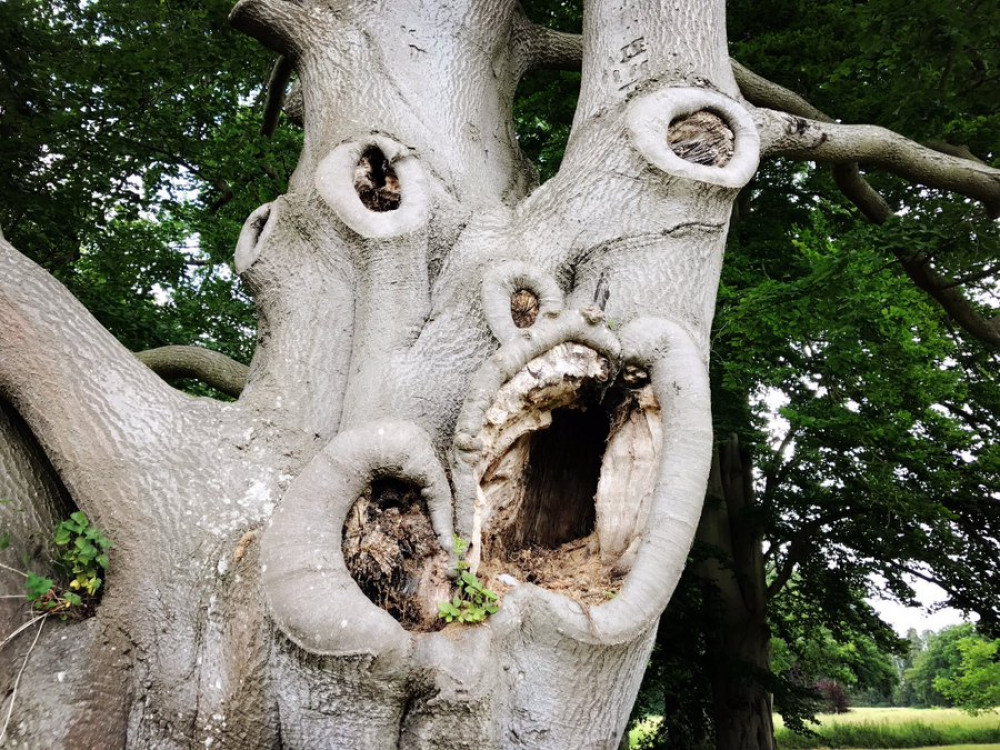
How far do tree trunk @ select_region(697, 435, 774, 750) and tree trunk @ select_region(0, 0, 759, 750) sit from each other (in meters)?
6.93

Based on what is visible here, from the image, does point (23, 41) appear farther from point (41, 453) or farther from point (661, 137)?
point (661, 137)

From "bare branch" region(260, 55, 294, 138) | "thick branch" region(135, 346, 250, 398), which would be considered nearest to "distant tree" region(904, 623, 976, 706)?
"bare branch" region(260, 55, 294, 138)

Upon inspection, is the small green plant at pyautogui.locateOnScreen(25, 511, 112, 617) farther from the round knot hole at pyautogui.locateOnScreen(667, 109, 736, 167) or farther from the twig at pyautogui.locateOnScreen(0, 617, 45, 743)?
the round knot hole at pyautogui.locateOnScreen(667, 109, 736, 167)

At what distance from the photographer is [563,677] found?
178cm

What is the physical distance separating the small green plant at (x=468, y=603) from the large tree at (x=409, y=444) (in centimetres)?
4

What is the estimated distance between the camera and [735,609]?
357 inches

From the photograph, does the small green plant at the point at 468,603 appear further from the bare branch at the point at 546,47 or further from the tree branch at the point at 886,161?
the bare branch at the point at 546,47

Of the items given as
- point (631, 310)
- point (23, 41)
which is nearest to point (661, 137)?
point (631, 310)

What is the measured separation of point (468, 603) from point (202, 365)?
3395 mm

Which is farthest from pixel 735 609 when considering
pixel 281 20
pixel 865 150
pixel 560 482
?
pixel 281 20

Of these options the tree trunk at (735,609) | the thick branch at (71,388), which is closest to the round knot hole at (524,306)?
the thick branch at (71,388)

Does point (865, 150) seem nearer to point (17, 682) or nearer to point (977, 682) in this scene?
point (17, 682)

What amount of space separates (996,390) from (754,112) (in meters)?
7.13

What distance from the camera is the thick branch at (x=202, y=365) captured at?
452 centimetres
